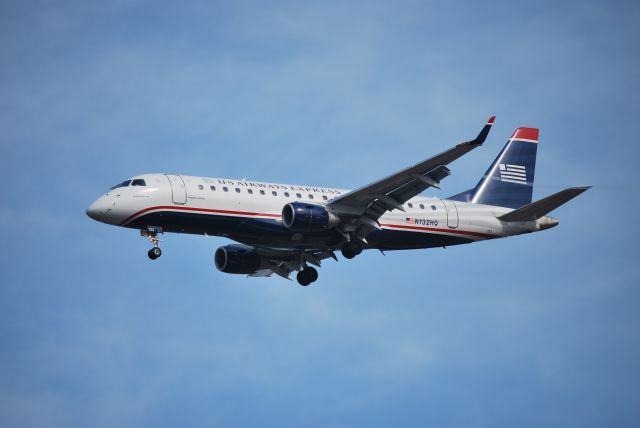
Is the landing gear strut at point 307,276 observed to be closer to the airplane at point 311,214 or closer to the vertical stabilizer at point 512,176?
the airplane at point 311,214

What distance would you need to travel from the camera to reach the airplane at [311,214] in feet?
157

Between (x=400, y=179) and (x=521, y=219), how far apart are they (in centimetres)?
940

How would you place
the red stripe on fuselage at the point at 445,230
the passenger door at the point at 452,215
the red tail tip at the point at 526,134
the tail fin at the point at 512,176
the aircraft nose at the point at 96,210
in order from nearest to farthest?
the aircraft nose at the point at 96,210
the red stripe on fuselage at the point at 445,230
the passenger door at the point at 452,215
the tail fin at the point at 512,176
the red tail tip at the point at 526,134

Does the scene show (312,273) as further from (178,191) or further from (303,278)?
(178,191)

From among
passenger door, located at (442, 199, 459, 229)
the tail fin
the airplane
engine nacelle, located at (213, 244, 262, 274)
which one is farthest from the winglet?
engine nacelle, located at (213, 244, 262, 274)

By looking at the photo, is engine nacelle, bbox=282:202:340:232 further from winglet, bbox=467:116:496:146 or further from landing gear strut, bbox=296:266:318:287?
winglet, bbox=467:116:496:146

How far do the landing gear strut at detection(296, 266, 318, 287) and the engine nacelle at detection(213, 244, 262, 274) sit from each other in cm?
242

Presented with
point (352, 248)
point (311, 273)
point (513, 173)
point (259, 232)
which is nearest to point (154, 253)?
point (259, 232)

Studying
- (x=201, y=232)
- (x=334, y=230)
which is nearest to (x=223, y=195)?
(x=201, y=232)

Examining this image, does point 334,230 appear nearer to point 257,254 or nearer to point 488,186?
point 257,254

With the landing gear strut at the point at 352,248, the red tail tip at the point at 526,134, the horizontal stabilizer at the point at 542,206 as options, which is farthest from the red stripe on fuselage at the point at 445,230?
the red tail tip at the point at 526,134

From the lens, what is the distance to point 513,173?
5759cm

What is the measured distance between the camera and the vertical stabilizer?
184ft

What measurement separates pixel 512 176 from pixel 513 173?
0.73ft
